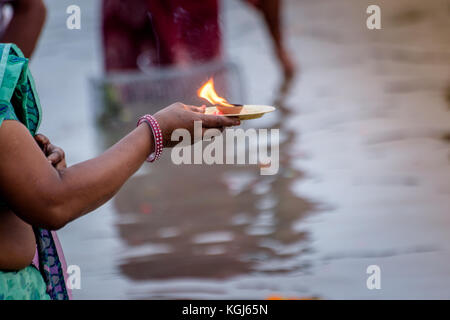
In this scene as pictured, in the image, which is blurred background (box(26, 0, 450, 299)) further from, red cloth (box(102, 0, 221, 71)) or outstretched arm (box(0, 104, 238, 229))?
outstretched arm (box(0, 104, 238, 229))

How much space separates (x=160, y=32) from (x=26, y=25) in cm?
272

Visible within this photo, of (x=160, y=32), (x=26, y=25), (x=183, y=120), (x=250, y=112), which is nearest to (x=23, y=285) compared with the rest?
(x=183, y=120)

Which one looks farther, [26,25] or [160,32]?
[160,32]

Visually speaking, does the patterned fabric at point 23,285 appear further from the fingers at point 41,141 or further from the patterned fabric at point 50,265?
the fingers at point 41,141

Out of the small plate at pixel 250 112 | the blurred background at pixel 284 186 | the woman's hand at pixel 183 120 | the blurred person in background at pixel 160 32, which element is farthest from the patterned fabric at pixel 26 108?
the blurred person in background at pixel 160 32

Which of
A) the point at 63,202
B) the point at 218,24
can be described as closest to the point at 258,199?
the point at 218,24

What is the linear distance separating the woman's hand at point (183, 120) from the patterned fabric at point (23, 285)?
32 centimetres

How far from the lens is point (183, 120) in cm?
125

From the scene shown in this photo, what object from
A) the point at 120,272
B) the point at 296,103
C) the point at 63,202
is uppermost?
the point at 296,103

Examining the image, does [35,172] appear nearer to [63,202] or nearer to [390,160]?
[63,202]

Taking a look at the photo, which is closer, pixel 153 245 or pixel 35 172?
pixel 35 172

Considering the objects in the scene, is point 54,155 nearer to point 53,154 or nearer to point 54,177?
point 53,154
